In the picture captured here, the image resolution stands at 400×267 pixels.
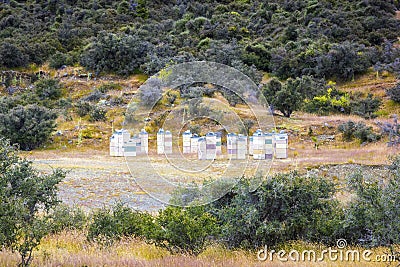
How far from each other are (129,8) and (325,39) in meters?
20.8

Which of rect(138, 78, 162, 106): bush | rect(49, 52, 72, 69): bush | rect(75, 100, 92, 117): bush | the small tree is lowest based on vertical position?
the small tree

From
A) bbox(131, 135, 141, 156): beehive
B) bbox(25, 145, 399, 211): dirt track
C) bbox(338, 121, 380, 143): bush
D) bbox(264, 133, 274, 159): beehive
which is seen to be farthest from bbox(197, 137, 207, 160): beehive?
bbox(338, 121, 380, 143): bush

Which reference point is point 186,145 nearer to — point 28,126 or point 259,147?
point 259,147

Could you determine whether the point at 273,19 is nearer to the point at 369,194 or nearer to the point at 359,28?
the point at 359,28

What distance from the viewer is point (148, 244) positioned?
5922 millimetres

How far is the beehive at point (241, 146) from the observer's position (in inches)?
354

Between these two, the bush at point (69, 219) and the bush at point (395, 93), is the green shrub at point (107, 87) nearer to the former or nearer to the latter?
the bush at point (395, 93)

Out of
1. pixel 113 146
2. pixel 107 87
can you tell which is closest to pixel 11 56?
pixel 107 87

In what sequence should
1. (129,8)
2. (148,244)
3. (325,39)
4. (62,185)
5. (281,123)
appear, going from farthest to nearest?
1. (129,8)
2. (325,39)
3. (281,123)
4. (62,185)
5. (148,244)

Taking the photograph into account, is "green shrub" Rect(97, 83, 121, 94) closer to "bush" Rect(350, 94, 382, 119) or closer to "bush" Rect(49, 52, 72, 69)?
"bush" Rect(49, 52, 72, 69)

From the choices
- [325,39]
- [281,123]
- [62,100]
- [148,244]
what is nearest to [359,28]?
[325,39]

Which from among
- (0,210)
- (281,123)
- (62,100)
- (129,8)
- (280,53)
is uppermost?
(129,8)

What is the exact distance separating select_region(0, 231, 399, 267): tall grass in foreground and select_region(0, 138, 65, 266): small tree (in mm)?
239

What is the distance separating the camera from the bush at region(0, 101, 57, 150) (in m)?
17.9
